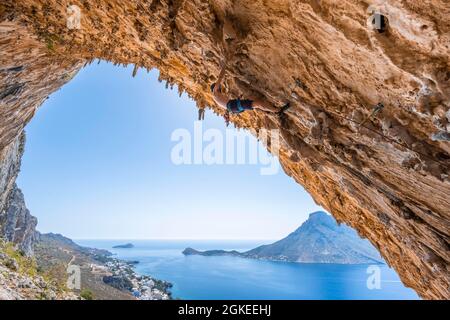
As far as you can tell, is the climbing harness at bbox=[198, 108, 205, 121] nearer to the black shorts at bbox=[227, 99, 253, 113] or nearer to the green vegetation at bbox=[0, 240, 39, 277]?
the black shorts at bbox=[227, 99, 253, 113]

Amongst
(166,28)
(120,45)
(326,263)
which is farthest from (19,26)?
(326,263)

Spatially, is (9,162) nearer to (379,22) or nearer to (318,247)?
(379,22)

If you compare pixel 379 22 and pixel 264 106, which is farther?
pixel 264 106

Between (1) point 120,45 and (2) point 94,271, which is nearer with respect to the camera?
(1) point 120,45

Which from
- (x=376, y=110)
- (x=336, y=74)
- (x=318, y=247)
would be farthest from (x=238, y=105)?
(x=318, y=247)

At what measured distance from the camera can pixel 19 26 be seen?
768 centimetres

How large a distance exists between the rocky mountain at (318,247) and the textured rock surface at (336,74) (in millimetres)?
85460

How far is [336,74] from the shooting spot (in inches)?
159

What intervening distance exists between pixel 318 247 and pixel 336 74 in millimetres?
91729

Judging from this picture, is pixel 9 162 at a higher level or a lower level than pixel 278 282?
higher

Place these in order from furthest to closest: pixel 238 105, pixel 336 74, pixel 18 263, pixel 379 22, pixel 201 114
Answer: pixel 18 263 → pixel 201 114 → pixel 238 105 → pixel 336 74 → pixel 379 22

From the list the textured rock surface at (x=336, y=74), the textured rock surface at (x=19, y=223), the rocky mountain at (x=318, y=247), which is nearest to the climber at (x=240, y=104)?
the textured rock surface at (x=336, y=74)
